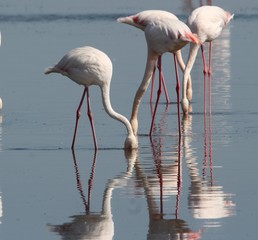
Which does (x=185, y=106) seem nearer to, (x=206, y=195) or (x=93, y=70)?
(x=93, y=70)

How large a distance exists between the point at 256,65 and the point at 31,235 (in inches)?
430

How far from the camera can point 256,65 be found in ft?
59.2

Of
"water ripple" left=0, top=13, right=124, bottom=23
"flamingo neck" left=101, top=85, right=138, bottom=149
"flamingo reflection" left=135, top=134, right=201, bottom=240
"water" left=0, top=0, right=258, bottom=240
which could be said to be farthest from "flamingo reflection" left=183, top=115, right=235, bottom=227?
"water ripple" left=0, top=13, right=124, bottom=23

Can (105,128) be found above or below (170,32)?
below

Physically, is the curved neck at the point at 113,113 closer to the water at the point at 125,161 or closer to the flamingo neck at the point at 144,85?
the water at the point at 125,161

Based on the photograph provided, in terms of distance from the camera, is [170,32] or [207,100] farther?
[207,100]

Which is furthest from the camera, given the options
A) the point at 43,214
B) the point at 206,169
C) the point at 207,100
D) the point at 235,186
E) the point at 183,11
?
the point at 183,11

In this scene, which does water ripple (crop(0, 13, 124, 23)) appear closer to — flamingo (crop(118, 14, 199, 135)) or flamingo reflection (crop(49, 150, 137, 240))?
flamingo (crop(118, 14, 199, 135))

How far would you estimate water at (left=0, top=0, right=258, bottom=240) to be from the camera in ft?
26.2

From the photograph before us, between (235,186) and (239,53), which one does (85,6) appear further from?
(235,186)

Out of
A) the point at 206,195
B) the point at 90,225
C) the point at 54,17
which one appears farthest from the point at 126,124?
the point at 54,17

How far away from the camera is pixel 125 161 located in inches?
415

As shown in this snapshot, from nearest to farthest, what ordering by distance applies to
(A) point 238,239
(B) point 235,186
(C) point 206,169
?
(A) point 238,239 < (B) point 235,186 < (C) point 206,169

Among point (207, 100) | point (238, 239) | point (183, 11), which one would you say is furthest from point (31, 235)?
point (183, 11)
